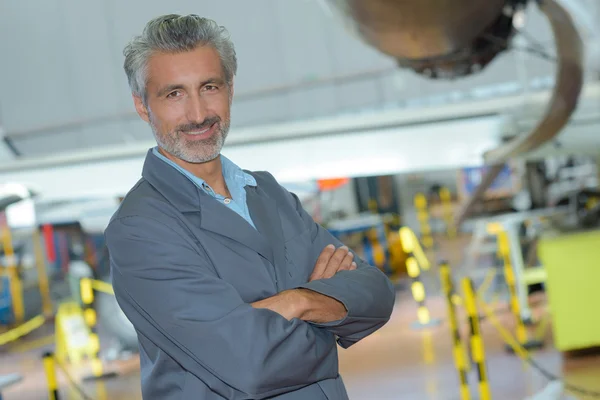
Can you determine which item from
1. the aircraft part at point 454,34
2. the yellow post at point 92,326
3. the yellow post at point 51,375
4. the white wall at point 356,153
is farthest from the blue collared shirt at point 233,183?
the yellow post at point 92,326

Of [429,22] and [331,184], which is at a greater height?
[429,22]

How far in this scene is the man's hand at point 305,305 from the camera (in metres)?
1.54

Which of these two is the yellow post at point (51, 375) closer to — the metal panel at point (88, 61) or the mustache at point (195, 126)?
the mustache at point (195, 126)

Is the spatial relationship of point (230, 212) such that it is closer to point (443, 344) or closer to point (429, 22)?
point (429, 22)

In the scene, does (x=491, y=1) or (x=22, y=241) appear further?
(x=22, y=241)

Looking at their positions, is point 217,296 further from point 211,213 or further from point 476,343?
point 476,343

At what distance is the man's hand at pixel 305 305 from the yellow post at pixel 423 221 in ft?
39.3

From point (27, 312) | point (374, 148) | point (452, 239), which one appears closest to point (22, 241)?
point (27, 312)

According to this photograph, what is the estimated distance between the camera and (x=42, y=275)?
1292 centimetres

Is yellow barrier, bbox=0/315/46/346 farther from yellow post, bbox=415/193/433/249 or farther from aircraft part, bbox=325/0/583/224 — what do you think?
aircraft part, bbox=325/0/583/224

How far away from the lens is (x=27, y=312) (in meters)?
11.3

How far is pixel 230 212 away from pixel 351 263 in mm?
314

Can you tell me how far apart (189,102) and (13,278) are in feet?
36.0

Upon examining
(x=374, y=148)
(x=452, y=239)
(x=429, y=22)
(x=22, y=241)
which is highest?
(x=429, y=22)
